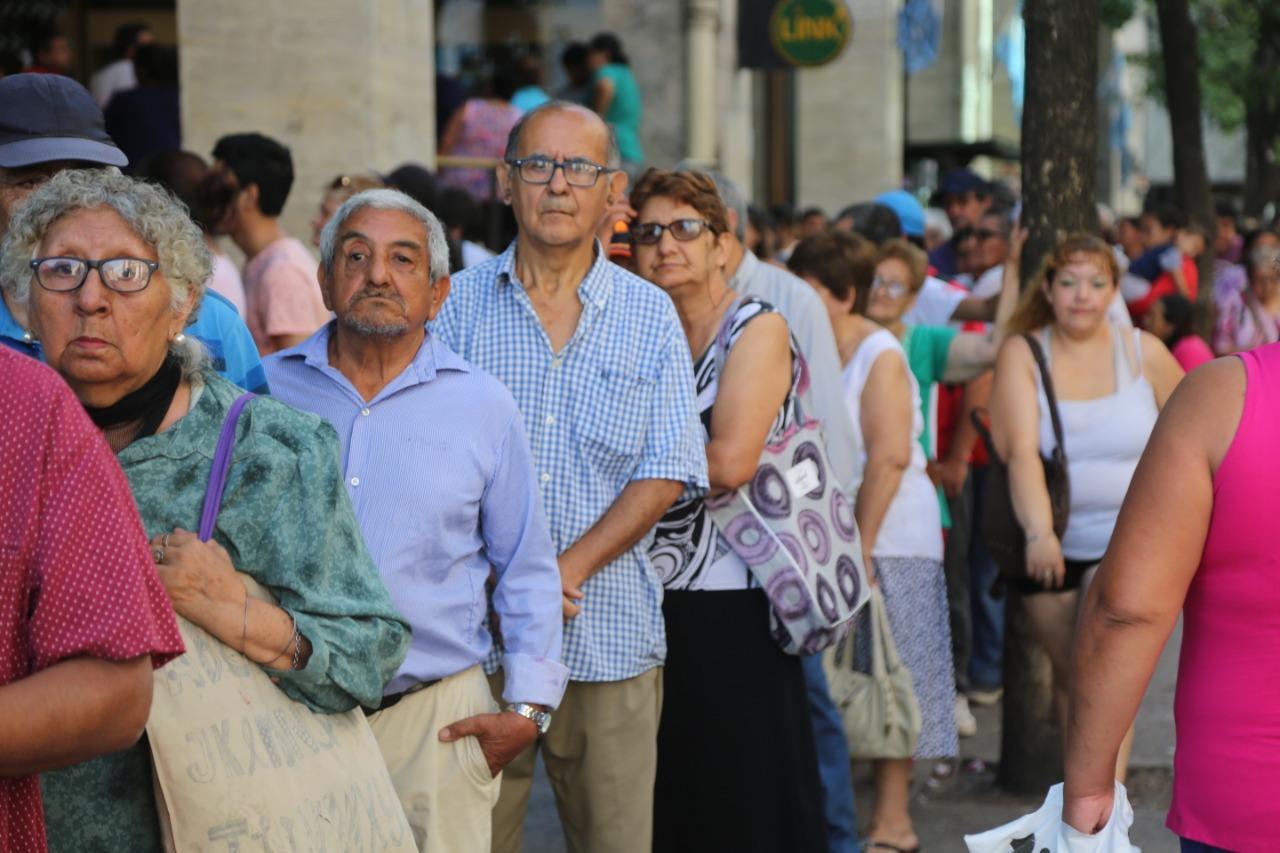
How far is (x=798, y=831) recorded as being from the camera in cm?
477

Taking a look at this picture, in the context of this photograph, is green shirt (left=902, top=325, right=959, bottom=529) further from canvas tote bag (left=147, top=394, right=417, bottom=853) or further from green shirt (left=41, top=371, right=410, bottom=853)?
canvas tote bag (left=147, top=394, right=417, bottom=853)

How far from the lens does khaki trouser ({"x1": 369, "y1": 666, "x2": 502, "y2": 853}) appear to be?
361 cm

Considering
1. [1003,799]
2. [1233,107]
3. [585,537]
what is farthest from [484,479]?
[1233,107]

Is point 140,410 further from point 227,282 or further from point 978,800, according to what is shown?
point 978,800

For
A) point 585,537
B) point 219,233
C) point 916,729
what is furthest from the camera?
point 219,233

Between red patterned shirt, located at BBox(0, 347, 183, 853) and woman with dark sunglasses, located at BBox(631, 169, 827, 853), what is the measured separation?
2.56m

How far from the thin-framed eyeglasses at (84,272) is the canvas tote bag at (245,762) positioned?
Result: 26 cm

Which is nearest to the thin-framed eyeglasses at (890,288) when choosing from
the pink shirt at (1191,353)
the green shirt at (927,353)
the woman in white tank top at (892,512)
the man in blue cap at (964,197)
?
the green shirt at (927,353)

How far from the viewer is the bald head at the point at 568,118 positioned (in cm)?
439

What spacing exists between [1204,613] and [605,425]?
163 cm

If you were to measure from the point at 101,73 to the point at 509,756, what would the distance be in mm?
7934

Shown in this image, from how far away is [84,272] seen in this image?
2859mm

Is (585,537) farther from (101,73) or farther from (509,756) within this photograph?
(101,73)

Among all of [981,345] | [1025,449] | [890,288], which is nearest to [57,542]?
[1025,449]
